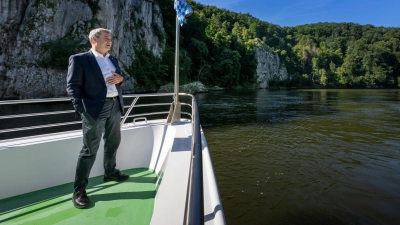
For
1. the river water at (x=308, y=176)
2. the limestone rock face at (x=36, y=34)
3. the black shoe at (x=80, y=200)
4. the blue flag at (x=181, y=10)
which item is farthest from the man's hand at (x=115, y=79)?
the limestone rock face at (x=36, y=34)

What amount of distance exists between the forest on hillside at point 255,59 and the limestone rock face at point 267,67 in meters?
2.61

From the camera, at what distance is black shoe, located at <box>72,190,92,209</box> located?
2.07 meters

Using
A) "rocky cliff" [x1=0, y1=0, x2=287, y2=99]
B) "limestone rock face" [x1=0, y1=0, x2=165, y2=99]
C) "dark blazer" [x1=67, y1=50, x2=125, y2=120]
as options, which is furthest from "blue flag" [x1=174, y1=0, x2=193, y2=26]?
"rocky cliff" [x1=0, y1=0, x2=287, y2=99]

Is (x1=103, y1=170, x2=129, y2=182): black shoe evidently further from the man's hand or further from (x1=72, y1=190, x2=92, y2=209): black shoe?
the man's hand

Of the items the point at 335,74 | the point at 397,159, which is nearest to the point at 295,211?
the point at 397,159

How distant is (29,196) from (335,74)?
98182 mm

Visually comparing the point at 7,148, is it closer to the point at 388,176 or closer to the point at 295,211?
the point at 295,211

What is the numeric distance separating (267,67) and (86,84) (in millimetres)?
77580

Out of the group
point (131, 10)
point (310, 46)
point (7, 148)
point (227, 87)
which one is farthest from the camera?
point (310, 46)

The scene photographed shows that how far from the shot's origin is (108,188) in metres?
2.46

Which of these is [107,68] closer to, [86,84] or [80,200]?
[86,84]

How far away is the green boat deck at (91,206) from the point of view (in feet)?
6.31

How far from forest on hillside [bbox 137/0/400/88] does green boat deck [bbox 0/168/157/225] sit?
121 ft

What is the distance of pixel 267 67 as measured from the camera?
74312 mm
